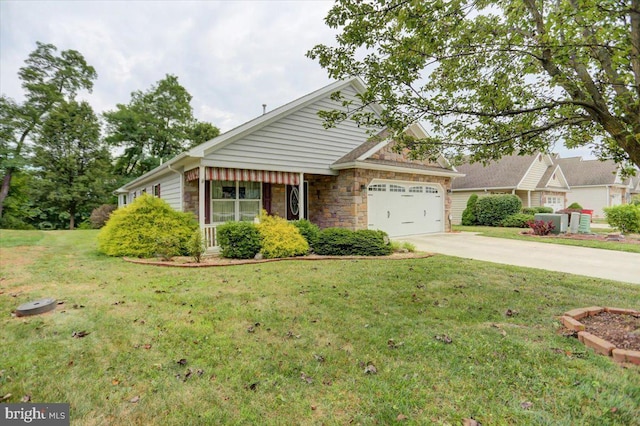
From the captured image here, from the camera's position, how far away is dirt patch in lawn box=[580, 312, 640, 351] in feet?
10.4

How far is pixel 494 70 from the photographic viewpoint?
13.8ft

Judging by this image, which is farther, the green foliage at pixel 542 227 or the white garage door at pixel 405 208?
the green foliage at pixel 542 227

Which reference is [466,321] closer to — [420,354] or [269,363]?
[420,354]

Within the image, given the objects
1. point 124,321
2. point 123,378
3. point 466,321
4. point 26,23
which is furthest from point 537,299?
point 26,23

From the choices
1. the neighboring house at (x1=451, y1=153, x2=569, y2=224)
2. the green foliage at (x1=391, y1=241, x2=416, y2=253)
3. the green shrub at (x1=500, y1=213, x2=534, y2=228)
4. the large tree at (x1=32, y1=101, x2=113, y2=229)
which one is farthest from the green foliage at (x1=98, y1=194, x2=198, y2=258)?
the neighboring house at (x1=451, y1=153, x2=569, y2=224)

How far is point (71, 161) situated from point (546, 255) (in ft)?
94.8

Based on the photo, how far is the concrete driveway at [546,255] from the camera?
6957mm

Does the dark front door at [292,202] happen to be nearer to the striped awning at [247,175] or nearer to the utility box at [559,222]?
the striped awning at [247,175]

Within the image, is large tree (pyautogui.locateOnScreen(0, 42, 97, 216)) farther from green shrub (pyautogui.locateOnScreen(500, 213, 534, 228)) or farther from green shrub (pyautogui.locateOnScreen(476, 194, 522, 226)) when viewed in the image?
green shrub (pyautogui.locateOnScreen(500, 213, 534, 228))

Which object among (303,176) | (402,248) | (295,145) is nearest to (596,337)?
(402,248)

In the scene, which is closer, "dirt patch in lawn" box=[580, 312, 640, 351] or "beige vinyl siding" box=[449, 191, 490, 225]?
"dirt patch in lawn" box=[580, 312, 640, 351]

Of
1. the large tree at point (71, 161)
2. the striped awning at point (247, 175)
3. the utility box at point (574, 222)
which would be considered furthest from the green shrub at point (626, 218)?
the large tree at point (71, 161)

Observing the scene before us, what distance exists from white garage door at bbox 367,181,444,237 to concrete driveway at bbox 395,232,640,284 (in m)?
0.91

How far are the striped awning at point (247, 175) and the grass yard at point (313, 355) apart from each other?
4297mm
